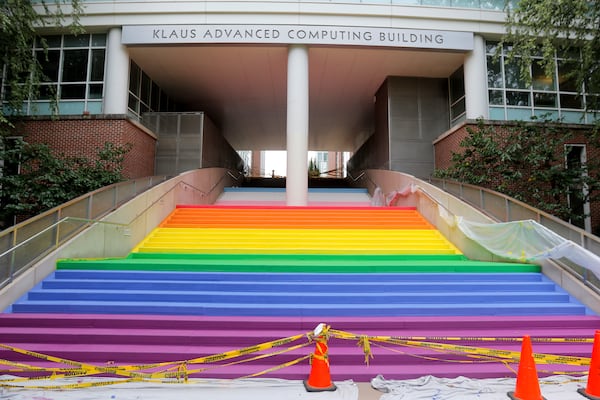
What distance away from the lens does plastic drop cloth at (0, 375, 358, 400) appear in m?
4.00

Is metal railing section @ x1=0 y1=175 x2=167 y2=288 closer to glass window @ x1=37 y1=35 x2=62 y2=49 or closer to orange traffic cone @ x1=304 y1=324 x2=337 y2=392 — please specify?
orange traffic cone @ x1=304 y1=324 x2=337 y2=392

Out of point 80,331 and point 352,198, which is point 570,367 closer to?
point 80,331

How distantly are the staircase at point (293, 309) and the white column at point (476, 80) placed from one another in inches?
325

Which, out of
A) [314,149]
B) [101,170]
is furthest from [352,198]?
[314,149]

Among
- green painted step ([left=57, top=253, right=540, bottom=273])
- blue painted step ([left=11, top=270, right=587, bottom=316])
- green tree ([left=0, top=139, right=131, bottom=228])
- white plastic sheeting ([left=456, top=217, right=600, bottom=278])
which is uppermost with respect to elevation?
green tree ([left=0, top=139, right=131, bottom=228])

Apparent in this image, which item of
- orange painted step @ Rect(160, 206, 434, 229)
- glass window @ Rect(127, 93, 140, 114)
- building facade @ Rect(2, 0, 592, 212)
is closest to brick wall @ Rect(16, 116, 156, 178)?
building facade @ Rect(2, 0, 592, 212)

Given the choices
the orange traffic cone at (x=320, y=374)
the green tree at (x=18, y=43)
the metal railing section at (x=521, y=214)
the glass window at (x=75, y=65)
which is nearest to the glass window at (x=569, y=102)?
the metal railing section at (x=521, y=214)

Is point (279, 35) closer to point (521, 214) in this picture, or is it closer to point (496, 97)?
point (496, 97)

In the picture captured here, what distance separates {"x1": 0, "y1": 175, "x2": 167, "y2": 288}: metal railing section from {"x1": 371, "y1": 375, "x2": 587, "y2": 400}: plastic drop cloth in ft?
19.6

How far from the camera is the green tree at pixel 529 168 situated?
39.1ft

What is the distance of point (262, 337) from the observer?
5137 mm

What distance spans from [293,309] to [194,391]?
209cm

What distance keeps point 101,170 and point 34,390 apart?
31.1ft

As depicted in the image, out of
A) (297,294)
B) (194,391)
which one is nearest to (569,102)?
(297,294)
